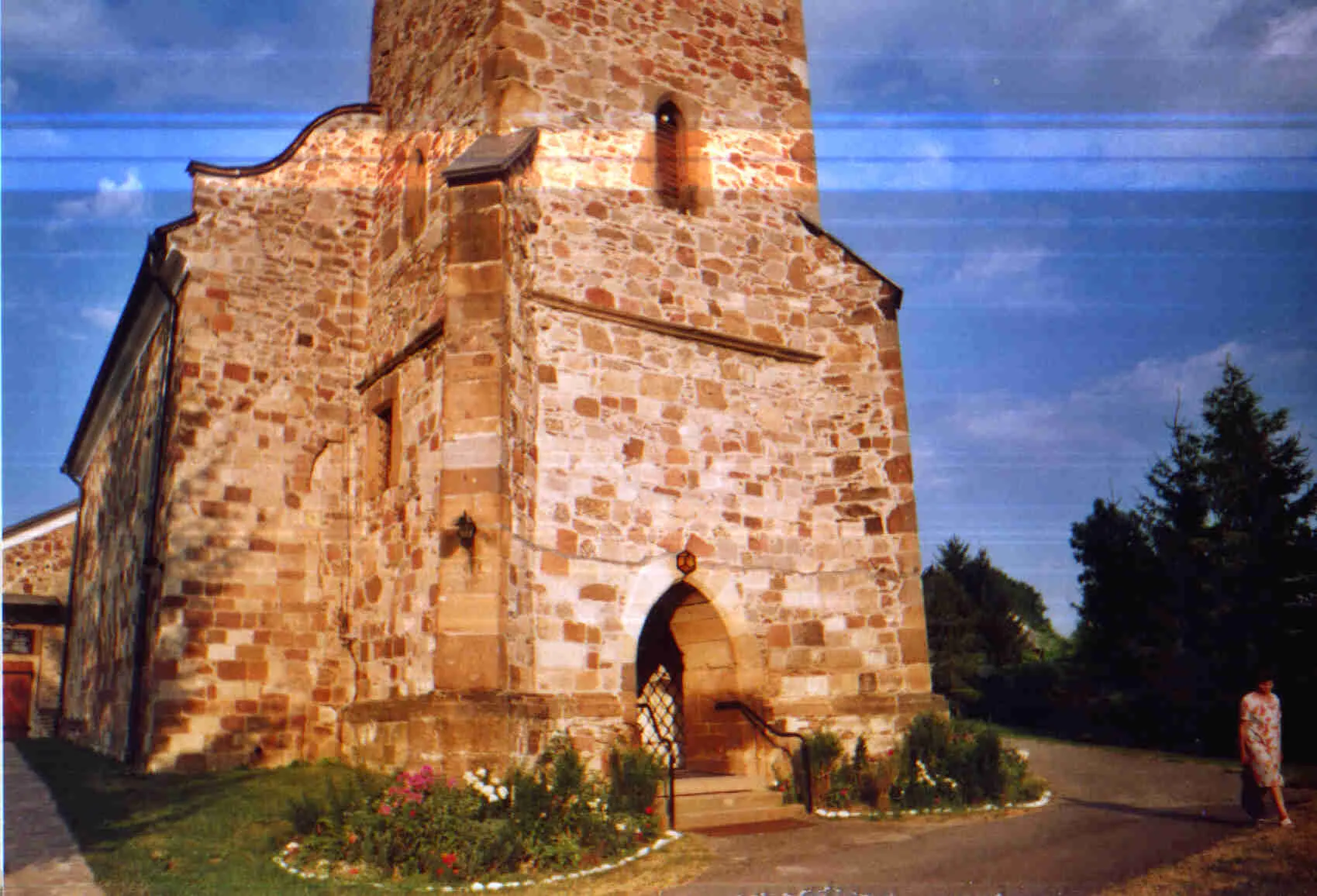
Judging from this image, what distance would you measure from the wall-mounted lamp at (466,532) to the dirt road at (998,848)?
3.46m

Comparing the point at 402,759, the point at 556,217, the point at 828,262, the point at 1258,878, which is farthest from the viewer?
the point at 828,262

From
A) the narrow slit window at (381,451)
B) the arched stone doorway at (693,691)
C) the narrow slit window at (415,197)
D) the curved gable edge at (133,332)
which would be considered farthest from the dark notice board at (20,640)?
the arched stone doorway at (693,691)

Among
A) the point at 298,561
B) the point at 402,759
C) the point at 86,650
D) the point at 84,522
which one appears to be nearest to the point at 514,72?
the point at 298,561

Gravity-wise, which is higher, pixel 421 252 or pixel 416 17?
pixel 416 17

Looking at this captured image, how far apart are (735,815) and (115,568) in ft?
38.4

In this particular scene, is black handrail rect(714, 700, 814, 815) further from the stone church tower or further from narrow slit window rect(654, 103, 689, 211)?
narrow slit window rect(654, 103, 689, 211)

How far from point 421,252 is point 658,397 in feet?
11.3

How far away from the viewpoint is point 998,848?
7.99 metres

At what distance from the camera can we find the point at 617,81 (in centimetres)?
1205

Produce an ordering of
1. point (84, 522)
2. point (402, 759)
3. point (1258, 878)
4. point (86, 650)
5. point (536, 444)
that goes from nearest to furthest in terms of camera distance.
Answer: point (1258, 878) < point (402, 759) < point (536, 444) < point (86, 650) < point (84, 522)

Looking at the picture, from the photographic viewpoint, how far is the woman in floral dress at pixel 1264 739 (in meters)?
8.85

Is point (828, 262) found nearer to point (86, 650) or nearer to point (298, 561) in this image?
point (298, 561)

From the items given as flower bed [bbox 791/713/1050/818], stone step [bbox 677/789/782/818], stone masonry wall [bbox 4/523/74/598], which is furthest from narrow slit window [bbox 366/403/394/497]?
stone masonry wall [bbox 4/523/74/598]

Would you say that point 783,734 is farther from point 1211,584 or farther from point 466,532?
point 1211,584
